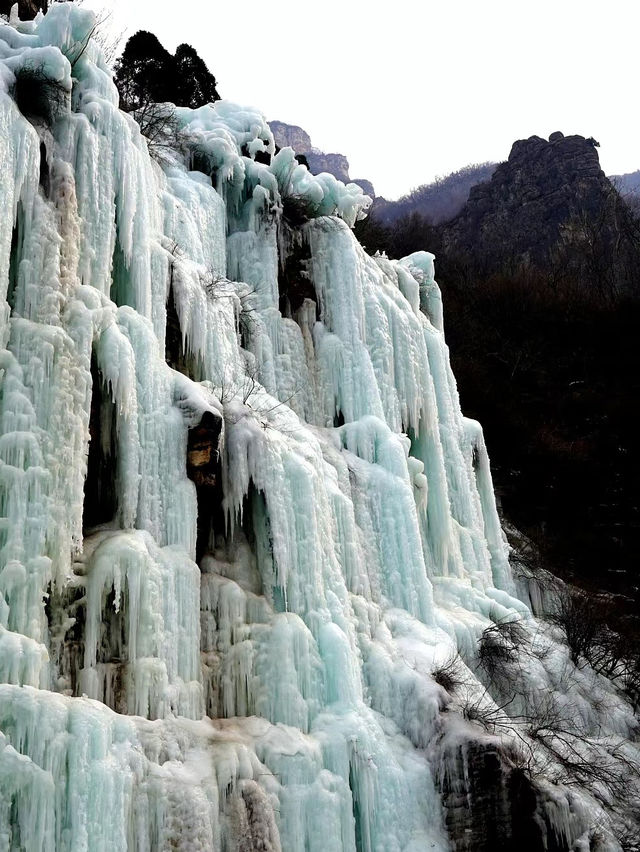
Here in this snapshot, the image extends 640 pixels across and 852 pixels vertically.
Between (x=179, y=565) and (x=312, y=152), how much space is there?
57.1 m

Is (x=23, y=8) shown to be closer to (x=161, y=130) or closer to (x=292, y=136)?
(x=161, y=130)

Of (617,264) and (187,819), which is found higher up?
(617,264)

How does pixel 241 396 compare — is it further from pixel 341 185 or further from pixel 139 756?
pixel 341 185

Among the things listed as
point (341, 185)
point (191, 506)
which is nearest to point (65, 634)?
point (191, 506)

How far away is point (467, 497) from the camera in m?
13.0

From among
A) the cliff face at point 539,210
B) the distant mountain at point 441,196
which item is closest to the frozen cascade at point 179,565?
the cliff face at point 539,210

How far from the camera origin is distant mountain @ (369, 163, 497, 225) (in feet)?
155

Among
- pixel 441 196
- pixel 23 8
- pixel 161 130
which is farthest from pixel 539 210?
pixel 23 8

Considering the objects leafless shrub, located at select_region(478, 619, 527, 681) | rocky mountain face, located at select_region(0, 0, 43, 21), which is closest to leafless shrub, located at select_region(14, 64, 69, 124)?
rocky mountain face, located at select_region(0, 0, 43, 21)

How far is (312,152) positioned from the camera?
59844 mm

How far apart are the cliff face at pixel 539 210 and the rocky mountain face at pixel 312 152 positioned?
77.9 feet

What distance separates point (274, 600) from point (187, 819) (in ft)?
8.33

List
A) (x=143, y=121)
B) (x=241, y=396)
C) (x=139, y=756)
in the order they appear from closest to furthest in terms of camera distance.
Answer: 1. (x=139, y=756)
2. (x=241, y=396)
3. (x=143, y=121)

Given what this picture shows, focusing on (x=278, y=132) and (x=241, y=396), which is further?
(x=278, y=132)
